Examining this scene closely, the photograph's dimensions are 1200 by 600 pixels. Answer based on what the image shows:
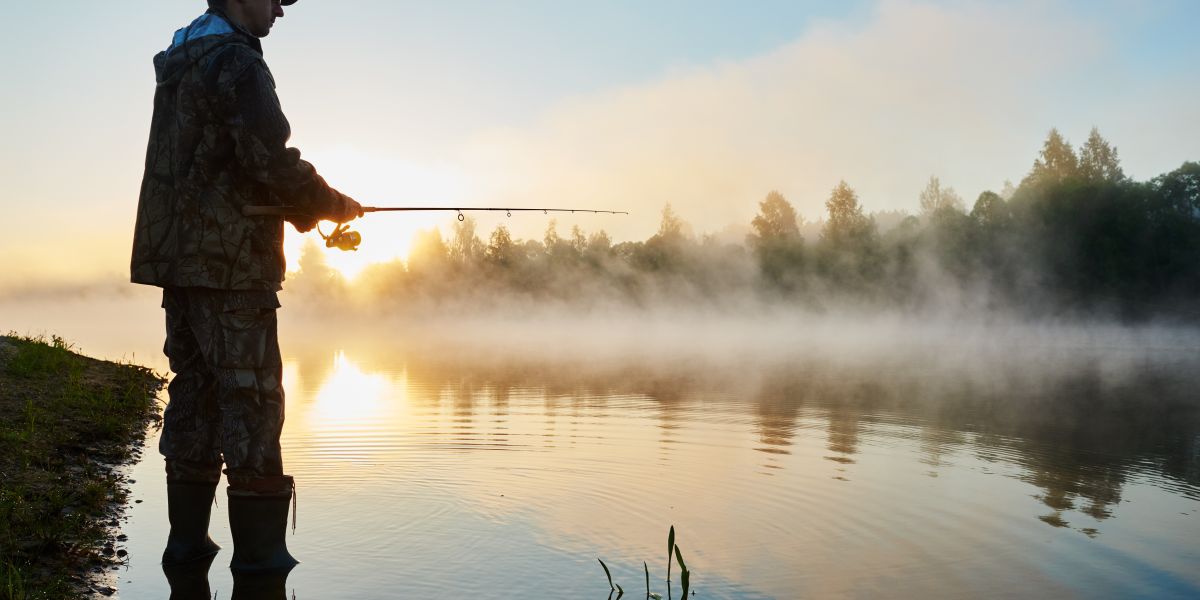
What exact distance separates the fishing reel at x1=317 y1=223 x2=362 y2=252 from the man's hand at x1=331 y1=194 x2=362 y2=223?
0.21 meters

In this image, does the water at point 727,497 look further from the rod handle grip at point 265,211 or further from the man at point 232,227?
the rod handle grip at point 265,211

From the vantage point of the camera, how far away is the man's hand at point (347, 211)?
14.8 ft

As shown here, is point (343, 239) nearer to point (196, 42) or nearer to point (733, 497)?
point (196, 42)

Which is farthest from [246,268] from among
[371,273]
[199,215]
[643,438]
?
[371,273]

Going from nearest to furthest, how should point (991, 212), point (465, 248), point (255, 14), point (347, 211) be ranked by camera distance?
point (255, 14) < point (347, 211) < point (991, 212) < point (465, 248)

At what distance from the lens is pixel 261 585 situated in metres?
3.97

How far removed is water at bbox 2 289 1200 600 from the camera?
Result: 427 cm

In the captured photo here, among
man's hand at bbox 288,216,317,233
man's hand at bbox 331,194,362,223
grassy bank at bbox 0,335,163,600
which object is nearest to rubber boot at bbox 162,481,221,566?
grassy bank at bbox 0,335,163,600

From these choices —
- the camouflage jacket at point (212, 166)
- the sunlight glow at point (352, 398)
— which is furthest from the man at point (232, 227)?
the sunlight glow at point (352, 398)

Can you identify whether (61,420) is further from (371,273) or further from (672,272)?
(371,273)

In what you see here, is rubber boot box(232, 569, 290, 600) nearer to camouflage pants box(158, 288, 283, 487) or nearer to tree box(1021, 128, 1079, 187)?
camouflage pants box(158, 288, 283, 487)

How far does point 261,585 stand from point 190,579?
14.1 inches

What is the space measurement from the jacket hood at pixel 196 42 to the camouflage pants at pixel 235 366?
3.21 feet

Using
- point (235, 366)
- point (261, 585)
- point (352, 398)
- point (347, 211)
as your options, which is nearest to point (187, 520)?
point (261, 585)
